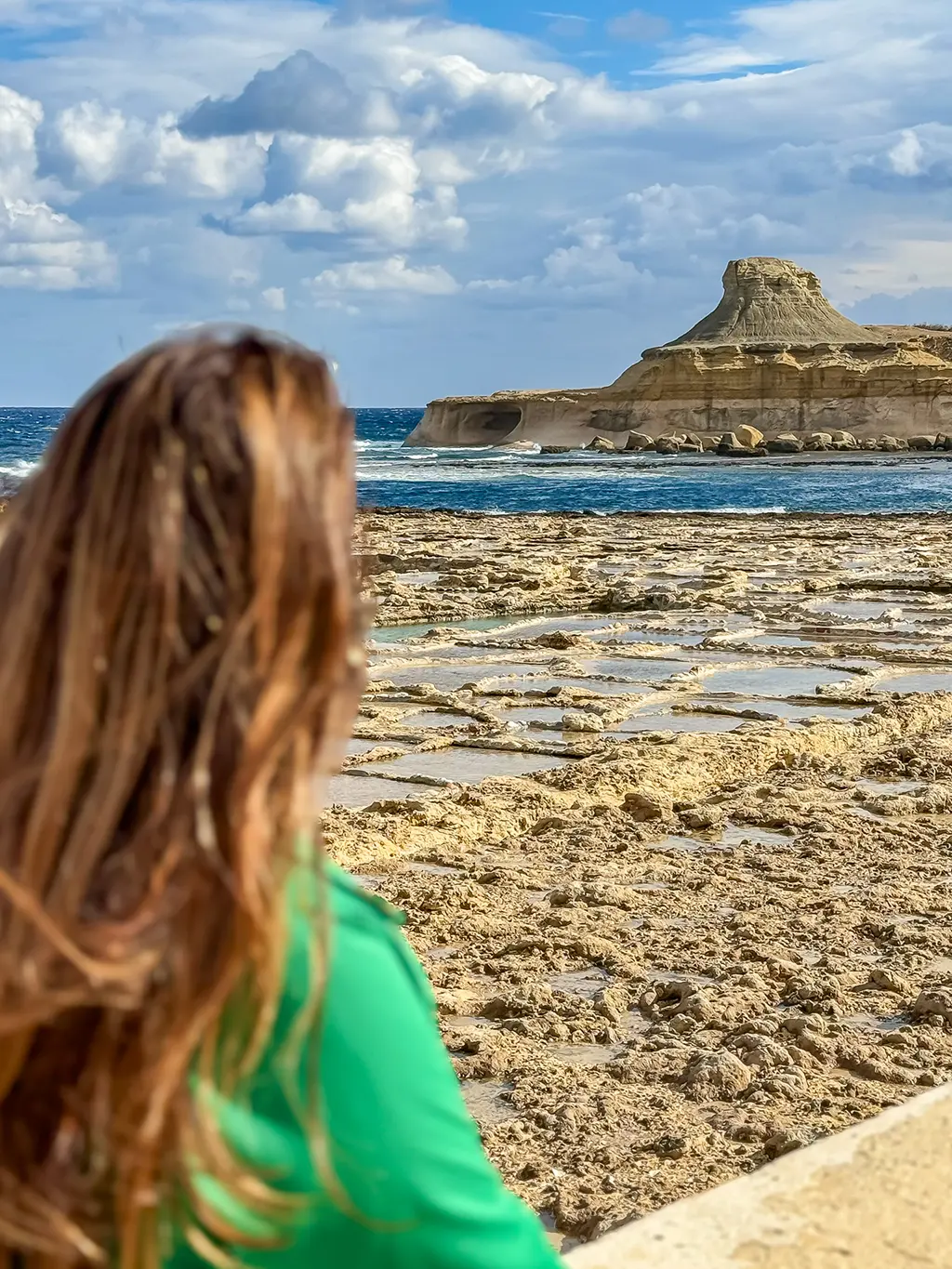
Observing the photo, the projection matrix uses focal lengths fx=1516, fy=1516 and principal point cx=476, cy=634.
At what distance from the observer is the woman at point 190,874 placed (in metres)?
0.93

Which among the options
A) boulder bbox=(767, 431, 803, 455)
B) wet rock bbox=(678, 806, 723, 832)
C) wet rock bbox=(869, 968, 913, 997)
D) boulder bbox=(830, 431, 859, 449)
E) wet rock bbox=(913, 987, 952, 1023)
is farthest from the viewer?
boulder bbox=(830, 431, 859, 449)

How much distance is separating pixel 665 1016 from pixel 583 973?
359mm

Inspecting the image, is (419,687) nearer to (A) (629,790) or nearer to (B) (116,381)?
(A) (629,790)

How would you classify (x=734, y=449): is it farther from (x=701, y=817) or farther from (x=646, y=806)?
(x=701, y=817)

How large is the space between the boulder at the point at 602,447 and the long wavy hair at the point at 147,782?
201 ft

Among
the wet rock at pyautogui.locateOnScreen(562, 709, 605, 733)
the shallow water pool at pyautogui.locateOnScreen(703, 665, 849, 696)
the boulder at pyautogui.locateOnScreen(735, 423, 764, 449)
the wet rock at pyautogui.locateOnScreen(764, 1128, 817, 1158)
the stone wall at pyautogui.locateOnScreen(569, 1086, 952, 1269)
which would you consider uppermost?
the boulder at pyautogui.locateOnScreen(735, 423, 764, 449)

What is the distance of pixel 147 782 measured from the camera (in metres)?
0.94

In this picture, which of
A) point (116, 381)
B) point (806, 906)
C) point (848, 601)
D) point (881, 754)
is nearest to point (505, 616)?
point (848, 601)

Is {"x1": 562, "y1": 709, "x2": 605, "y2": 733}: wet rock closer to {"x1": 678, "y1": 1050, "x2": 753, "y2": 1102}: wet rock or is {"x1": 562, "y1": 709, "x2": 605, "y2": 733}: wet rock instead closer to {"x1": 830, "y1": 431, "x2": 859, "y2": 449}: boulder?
{"x1": 678, "y1": 1050, "x2": 753, "y2": 1102}: wet rock

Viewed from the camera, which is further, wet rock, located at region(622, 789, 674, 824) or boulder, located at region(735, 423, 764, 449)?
boulder, located at region(735, 423, 764, 449)

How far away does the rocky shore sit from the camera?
333 cm

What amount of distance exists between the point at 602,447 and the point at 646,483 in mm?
25589

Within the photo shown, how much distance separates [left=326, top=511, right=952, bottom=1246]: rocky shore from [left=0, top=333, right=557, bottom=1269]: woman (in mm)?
354

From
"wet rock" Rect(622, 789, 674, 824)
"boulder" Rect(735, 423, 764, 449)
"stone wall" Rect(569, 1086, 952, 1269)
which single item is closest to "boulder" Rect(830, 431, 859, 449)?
"boulder" Rect(735, 423, 764, 449)
